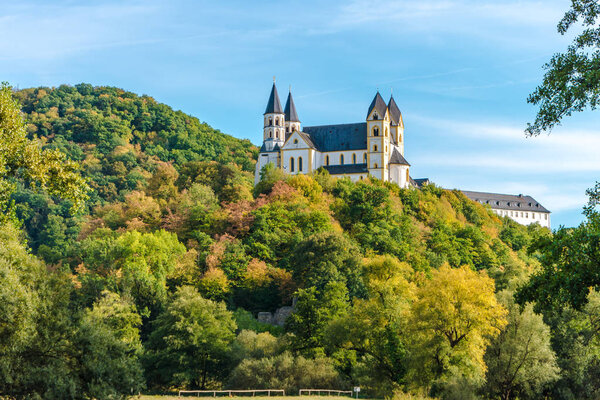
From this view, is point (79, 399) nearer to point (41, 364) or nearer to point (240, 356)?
point (41, 364)

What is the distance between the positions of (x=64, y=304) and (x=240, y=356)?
17549 mm

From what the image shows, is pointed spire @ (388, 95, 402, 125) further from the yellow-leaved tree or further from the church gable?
the yellow-leaved tree

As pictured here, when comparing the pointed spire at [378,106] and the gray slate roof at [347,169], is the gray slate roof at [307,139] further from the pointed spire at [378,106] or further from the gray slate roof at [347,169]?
the pointed spire at [378,106]

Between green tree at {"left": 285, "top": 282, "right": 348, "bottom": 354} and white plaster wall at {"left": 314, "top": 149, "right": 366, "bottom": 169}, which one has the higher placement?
white plaster wall at {"left": 314, "top": 149, "right": 366, "bottom": 169}

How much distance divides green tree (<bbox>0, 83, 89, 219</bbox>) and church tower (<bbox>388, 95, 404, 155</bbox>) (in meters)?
66.4

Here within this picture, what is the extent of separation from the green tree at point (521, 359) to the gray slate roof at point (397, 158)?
43337 mm

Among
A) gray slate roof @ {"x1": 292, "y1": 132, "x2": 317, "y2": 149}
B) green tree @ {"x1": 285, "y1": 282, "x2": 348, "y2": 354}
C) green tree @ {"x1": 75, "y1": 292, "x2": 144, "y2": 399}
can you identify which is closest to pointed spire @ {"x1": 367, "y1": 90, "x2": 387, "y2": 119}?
gray slate roof @ {"x1": 292, "y1": 132, "x2": 317, "y2": 149}

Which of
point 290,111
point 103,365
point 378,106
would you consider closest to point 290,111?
point 290,111

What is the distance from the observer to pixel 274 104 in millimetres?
84938

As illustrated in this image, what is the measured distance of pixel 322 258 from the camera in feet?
165

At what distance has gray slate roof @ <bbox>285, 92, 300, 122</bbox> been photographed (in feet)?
280

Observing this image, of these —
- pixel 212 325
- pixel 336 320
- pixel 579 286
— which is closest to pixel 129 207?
pixel 212 325

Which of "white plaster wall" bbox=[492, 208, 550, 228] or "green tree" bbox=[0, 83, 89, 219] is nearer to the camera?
"green tree" bbox=[0, 83, 89, 219]

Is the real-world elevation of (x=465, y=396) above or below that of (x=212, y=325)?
below
